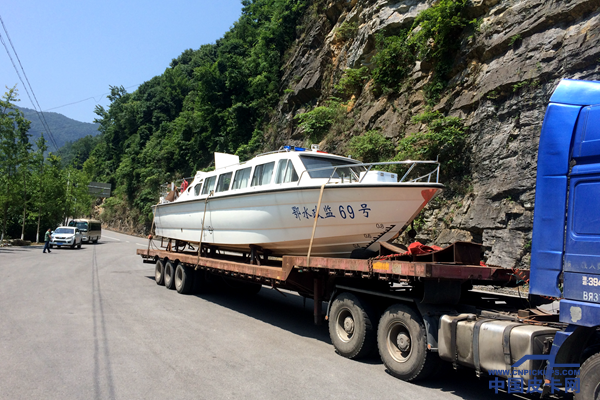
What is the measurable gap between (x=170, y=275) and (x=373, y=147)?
974 cm

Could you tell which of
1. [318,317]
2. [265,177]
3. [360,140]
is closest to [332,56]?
[360,140]

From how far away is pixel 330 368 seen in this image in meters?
5.45

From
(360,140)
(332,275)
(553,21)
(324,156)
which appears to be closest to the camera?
(332,275)

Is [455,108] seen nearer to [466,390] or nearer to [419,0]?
[419,0]

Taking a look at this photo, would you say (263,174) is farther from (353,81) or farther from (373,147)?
(353,81)

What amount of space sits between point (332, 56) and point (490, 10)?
12.1 m

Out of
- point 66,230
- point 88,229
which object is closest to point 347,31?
point 66,230

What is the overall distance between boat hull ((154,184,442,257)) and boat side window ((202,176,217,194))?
0.99 meters

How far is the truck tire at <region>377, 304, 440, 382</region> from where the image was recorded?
4855 millimetres

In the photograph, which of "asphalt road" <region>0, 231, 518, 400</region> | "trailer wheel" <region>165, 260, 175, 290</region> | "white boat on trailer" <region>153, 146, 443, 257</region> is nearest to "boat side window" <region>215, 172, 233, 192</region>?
"white boat on trailer" <region>153, 146, 443, 257</region>

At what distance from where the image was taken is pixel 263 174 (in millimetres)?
8422

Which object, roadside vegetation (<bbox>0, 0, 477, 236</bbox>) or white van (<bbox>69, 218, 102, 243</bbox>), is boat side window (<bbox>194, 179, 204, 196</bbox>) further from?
white van (<bbox>69, 218, 102, 243</bbox>)

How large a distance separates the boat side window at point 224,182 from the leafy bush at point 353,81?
44.2 feet

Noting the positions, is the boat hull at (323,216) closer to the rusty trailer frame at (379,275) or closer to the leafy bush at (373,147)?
the rusty trailer frame at (379,275)
